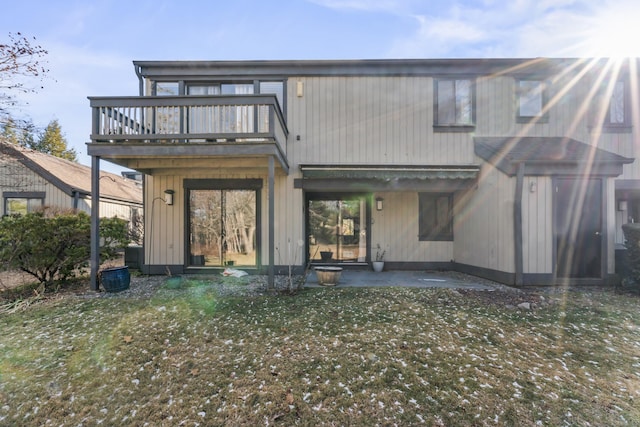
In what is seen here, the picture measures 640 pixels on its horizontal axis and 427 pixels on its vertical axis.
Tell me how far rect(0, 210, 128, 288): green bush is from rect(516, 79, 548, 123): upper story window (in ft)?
37.2

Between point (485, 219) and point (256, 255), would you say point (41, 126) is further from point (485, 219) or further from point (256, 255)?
point (485, 219)

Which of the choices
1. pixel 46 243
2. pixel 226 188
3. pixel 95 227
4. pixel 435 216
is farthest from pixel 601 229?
pixel 46 243

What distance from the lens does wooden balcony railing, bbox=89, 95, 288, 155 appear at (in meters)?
6.01

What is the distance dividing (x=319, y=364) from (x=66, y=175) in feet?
50.7

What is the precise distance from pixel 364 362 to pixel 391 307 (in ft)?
6.31

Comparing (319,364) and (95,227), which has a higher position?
(95,227)

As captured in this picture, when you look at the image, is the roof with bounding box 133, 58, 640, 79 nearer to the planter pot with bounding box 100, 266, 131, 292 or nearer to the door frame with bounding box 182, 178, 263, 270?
the door frame with bounding box 182, 178, 263, 270

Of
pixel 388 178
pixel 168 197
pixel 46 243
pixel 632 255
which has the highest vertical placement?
pixel 388 178

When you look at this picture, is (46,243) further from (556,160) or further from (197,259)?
(556,160)

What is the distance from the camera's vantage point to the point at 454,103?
8078mm

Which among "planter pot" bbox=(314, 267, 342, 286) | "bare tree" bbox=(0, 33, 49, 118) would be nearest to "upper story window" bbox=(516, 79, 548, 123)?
"planter pot" bbox=(314, 267, 342, 286)

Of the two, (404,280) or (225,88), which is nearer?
(404,280)

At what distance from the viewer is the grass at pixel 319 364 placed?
98.3 inches

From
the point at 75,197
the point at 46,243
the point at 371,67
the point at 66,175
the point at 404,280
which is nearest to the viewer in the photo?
the point at 46,243
